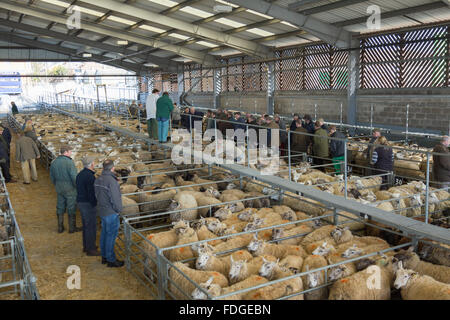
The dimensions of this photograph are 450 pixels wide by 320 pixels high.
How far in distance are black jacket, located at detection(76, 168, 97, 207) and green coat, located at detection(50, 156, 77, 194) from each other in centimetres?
120

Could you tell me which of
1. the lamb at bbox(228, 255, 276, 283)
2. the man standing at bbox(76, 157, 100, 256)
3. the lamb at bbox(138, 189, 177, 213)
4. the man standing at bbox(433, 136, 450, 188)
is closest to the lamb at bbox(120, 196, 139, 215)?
the lamb at bbox(138, 189, 177, 213)

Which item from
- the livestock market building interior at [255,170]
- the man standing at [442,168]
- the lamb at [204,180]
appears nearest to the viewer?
the livestock market building interior at [255,170]

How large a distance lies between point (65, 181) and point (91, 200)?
4.62ft

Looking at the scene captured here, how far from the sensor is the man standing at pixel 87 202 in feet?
21.7

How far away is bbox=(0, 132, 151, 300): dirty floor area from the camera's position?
18.4 ft

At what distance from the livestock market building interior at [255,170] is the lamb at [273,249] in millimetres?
28

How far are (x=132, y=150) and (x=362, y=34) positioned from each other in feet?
31.8

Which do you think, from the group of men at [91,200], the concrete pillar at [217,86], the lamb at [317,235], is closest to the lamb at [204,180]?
the group of men at [91,200]

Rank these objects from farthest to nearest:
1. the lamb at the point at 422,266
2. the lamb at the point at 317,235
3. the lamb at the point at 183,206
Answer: the lamb at the point at 183,206 → the lamb at the point at 317,235 → the lamb at the point at 422,266

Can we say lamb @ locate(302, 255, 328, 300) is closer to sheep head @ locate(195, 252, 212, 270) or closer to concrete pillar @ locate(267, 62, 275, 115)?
sheep head @ locate(195, 252, 212, 270)

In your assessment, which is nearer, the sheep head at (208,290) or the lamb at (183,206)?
the sheep head at (208,290)

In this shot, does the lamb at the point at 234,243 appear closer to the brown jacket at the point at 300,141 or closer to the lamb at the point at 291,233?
the lamb at the point at 291,233

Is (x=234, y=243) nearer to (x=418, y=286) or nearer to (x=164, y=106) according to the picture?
(x=418, y=286)

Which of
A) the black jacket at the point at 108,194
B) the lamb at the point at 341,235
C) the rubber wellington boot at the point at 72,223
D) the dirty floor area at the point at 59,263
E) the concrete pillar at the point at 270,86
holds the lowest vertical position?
the dirty floor area at the point at 59,263
